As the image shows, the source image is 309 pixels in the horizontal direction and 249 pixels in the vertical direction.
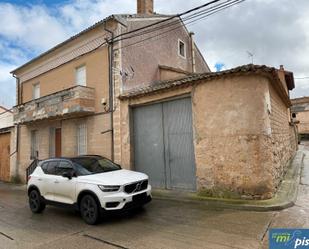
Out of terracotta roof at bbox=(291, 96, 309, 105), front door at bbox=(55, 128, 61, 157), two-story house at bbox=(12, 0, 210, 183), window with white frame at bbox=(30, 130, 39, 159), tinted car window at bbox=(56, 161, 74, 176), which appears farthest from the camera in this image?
terracotta roof at bbox=(291, 96, 309, 105)

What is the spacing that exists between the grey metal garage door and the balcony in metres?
2.46

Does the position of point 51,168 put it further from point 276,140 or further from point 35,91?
point 35,91

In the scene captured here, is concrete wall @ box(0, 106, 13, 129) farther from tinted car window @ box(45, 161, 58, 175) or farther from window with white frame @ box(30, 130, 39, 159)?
tinted car window @ box(45, 161, 58, 175)

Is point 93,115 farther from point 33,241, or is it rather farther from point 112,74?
point 33,241

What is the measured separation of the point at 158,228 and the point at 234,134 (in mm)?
3642

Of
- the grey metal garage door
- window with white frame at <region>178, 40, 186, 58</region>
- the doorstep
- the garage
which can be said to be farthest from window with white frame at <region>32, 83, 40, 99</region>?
the doorstep

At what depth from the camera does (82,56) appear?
13531mm

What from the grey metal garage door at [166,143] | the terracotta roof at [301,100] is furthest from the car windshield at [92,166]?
the terracotta roof at [301,100]

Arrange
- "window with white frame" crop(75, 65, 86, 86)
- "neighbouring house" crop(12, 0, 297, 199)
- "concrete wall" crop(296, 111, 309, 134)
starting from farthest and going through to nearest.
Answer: "concrete wall" crop(296, 111, 309, 134) → "window with white frame" crop(75, 65, 86, 86) → "neighbouring house" crop(12, 0, 297, 199)

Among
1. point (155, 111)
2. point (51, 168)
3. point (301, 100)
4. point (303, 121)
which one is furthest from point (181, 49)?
point (301, 100)

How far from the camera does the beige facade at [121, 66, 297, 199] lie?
25.6 feet

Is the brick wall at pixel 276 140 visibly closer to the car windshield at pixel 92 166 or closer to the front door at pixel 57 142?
Answer: the car windshield at pixel 92 166

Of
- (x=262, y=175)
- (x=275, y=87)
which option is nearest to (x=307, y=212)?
(x=262, y=175)

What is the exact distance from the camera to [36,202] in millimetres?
8344
